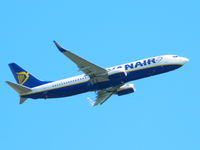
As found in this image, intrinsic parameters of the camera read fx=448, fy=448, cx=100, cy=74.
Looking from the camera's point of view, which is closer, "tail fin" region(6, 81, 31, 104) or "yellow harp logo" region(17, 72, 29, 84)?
"tail fin" region(6, 81, 31, 104)

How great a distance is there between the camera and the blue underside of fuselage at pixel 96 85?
80.7 m

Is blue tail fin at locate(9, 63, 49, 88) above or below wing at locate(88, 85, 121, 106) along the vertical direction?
above

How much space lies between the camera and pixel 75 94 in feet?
273

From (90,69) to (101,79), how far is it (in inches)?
125

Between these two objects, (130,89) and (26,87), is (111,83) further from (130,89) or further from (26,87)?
(26,87)

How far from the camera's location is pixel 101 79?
265 ft

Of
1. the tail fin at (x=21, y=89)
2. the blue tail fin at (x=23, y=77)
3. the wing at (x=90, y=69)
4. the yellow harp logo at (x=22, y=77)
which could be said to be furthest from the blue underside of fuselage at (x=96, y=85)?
the yellow harp logo at (x=22, y=77)

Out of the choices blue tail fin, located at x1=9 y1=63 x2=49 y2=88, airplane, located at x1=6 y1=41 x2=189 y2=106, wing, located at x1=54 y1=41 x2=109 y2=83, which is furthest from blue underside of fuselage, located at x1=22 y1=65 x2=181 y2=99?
blue tail fin, located at x1=9 y1=63 x2=49 y2=88

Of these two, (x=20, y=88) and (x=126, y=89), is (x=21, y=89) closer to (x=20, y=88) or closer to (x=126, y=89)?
(x=20, y=88)

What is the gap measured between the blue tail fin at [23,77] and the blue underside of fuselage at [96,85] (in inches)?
143

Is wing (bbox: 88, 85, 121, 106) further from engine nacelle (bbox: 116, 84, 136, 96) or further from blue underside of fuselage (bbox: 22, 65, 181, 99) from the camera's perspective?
blue underside of fuselage (bbox: 22, 65, 181, 99)

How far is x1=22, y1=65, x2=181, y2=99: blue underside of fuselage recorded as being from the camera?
3177 inches

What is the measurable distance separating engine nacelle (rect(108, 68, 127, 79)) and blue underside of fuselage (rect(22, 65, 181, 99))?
1102mm

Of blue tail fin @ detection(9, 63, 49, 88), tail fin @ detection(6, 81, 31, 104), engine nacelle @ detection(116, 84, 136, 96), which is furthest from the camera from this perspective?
blue tail fin @ detection(9, 63, 49, 88)
